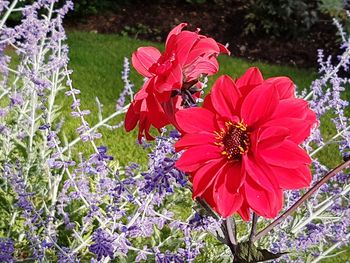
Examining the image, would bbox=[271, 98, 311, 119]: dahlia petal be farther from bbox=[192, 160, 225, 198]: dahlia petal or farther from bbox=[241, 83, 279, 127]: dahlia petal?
bbox=[192, 160, 225, 198]: dahlia petal

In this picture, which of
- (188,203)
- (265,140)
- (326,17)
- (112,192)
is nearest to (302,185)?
(265,140)

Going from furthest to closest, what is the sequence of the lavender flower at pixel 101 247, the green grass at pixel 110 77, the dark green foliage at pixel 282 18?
the dark green foliage at pixel 282 18, the green grass at pixel 110 77, the lavender flower at pixel 101 247

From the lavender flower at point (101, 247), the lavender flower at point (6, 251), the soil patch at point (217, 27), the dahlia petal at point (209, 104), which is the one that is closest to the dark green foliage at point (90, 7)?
the soil patch at point (217, 27)

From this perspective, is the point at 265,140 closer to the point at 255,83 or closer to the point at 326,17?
the point at 255,83

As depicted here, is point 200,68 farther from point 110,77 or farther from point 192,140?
point 110,77

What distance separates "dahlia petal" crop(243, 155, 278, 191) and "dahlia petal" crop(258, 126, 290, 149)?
Result: 0.03m

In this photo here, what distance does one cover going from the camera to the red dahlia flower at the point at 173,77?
1.12 metres

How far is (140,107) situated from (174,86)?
0.10 m

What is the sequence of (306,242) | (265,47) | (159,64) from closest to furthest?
1. (159,64)
2. (306,242)
3. (265,47)

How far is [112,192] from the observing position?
1973mm

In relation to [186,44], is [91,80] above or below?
below

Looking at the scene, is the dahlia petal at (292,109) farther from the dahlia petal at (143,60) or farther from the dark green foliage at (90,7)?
the dark green foliage at (90,7)

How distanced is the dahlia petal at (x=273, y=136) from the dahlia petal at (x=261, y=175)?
3cm

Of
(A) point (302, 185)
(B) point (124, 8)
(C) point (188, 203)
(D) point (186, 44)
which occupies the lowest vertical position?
(B) point (124, 8)
